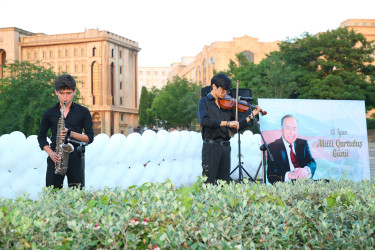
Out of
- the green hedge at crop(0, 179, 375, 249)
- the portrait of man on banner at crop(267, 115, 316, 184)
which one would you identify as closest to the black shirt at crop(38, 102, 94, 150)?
the green hedge at crop(0, 179, 375, 249)

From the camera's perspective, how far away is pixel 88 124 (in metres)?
4.87

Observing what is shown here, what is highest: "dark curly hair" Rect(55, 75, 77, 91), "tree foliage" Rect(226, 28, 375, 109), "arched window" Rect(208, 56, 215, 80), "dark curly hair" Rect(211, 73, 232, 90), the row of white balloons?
"arched window" Rect(208, 56, 215, 80)

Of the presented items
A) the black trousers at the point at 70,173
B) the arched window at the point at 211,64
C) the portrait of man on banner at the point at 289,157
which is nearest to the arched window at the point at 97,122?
the arched window at the point at 211,64

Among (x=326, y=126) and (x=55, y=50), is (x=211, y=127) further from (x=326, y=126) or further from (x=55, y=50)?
(x=55, y=50)

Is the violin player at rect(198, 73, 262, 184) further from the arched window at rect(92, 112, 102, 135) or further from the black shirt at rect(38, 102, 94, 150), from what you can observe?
the arched window at rect(92, 112, 102, 135)

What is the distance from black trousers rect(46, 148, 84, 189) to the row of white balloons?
1593 millimetres

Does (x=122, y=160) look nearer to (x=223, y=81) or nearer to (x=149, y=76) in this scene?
(x=223, y=81)

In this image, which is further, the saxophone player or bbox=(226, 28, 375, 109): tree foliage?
bbox=(226, 28, 375, 109): tree foliage

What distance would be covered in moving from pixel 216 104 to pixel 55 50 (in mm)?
85476

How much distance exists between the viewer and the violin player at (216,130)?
5.37m

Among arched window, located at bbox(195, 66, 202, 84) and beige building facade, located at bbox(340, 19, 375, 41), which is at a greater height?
beige building facade, located at bbox(340, 19, 375, 41)

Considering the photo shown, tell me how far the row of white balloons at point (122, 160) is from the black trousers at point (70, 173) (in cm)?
159

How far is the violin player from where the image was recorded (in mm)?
5371

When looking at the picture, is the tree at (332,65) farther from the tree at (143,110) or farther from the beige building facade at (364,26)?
the tree at (143,110)
